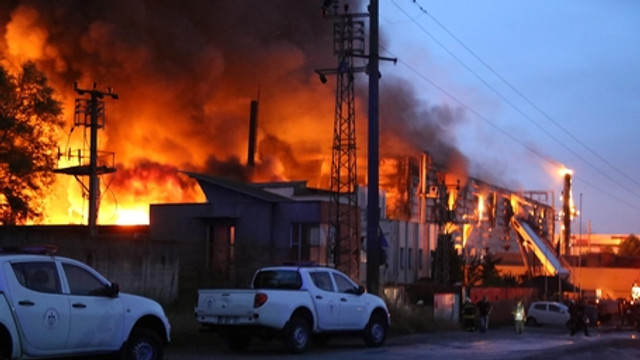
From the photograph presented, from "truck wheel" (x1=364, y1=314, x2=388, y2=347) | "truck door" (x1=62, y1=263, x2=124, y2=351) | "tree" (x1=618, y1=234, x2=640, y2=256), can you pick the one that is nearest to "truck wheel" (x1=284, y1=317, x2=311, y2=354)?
"truck wheel" (x1=364, y1=314, x2=388, y2=347)

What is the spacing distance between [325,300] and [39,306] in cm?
767

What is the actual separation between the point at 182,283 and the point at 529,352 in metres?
11.1

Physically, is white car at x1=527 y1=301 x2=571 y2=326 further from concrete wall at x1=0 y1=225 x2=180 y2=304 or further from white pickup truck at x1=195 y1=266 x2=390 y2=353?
white pickup truck at x1=195 y1=266 x2=390 y2=353

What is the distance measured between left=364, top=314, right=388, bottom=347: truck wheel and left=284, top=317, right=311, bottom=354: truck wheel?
A: 2.21 meters

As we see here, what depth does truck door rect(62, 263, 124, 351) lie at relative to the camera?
38.5ft

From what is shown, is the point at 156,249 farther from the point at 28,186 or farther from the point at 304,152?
the point at 304,152

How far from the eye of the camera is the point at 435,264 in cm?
4441

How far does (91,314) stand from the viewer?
39.1ft

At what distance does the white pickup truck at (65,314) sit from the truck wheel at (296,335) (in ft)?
13.2

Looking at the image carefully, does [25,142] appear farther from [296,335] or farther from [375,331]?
[296,335]

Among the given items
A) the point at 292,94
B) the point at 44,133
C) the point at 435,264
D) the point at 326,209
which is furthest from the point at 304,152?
the point at 44,133

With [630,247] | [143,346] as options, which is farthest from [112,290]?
[630,247]

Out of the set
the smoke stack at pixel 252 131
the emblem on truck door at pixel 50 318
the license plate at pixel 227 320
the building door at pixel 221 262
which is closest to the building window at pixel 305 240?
the building door at pixel 221 262

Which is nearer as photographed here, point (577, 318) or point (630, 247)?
point (577, 318)
